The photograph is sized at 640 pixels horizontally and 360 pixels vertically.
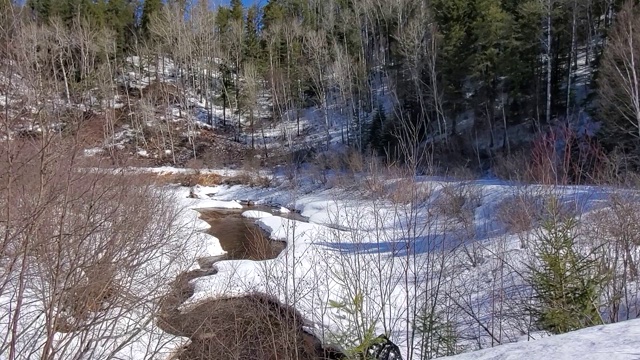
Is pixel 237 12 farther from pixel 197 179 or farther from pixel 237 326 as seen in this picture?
pixel 237 326

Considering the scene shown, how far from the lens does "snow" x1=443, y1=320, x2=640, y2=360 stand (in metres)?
2.75

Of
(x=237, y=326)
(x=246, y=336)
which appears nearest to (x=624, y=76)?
(x=246, y=336)

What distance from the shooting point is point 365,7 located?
132ft

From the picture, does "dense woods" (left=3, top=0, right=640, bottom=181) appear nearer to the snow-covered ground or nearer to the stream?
the snow-covered ground

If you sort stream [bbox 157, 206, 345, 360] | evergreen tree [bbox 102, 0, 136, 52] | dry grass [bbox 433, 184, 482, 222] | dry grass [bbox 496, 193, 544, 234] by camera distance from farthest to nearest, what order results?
evergreen tree [bbox 102, 0, 136, 52] < dry grass [bbox 433, 184, 482, 222] < dry grass [bbox 496, 193, 544, 234] < stream [bbox 157, 206, 345, 360]

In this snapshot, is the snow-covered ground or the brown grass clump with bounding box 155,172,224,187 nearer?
the snow-covered ground

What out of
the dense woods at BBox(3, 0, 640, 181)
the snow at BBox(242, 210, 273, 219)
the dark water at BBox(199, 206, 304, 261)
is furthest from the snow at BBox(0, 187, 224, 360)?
the snow at BBox(242, 210, 273, 219)

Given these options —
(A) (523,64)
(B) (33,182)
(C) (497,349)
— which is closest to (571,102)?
(A) (523,64)

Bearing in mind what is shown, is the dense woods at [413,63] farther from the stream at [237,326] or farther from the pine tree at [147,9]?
the stream at [237,326]

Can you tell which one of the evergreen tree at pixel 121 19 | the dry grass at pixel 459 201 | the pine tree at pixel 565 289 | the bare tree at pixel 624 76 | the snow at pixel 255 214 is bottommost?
the snow at pixel 255 214

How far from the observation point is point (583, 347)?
2928 millimetres

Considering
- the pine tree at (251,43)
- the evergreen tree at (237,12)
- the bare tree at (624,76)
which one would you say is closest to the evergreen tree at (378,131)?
the bare tree at (624,76)

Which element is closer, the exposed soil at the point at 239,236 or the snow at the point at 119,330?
the snow at the point at 119,330

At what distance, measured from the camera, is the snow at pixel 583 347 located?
2.75m
